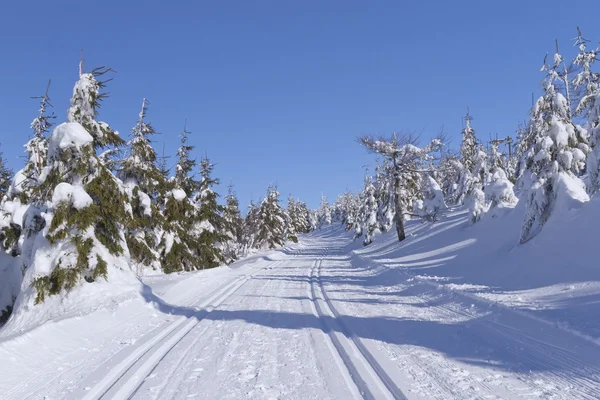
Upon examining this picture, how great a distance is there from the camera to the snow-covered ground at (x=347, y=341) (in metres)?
5.12

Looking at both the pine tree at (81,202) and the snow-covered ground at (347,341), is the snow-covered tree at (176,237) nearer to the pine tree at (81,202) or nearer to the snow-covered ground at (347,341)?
the pine tree at (81,202)

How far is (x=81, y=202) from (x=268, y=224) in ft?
140

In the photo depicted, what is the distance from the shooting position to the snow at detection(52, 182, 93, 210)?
463 inches

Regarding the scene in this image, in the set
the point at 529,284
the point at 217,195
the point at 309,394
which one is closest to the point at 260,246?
the point at 217,195

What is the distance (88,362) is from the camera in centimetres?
641

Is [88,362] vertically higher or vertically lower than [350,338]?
higher

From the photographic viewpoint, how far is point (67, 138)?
40.2 ft

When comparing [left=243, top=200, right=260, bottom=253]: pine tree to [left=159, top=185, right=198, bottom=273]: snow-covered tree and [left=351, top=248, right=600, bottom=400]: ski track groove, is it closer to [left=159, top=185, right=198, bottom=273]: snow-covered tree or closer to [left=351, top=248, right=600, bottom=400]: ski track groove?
[left=159, top=185, right=198, bottom=273]: snow-covered tree

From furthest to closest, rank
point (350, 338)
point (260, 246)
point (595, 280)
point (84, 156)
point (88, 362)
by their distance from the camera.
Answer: point (260, 246), point (84, 156), point (595, 280), point (350, 338), point (88, 362)

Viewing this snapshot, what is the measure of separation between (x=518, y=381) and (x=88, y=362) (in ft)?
20.6

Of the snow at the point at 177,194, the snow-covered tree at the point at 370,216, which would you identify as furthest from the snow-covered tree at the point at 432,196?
the snow at the point at 177,194

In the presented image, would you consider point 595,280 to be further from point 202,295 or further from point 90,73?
point 90,73

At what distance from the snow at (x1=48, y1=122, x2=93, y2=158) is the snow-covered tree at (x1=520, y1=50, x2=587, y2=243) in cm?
1555

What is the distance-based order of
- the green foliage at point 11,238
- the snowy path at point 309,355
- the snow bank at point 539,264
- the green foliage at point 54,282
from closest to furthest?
the snowy path at point 309,355 → the snow bank at point 539,264 → the green foliage at point 54,282 → the green foliage at point 11,238
